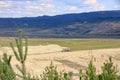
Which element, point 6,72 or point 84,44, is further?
point 84,44

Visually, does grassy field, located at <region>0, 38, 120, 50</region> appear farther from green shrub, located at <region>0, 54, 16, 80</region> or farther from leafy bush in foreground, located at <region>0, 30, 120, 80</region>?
green shrub, located at <region>0, 54, 16, 80</region>

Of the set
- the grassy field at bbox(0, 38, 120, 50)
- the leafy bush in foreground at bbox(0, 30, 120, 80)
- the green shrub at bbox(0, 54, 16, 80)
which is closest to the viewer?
the leafy bush in foreground at bbox(0, 30, 120, 80)

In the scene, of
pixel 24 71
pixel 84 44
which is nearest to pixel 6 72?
pixel 24 71

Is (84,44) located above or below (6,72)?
above

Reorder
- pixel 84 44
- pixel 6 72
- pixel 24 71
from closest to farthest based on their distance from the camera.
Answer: pixel 24 71 < pixel 6 72 < pixel 84 44

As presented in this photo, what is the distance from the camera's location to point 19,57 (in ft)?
30.9

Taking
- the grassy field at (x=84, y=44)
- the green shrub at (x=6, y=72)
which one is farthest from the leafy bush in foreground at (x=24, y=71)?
the grassy field at (x=84, y=44)

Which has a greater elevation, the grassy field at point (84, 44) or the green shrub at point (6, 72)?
the grassy field at point (84, 44)

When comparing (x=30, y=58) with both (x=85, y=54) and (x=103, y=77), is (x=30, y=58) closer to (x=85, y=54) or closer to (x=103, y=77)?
(x=85, y=54)

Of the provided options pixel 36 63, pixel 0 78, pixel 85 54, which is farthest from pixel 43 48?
pixel 0 78

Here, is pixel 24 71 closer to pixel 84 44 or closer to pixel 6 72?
pixel 6 72

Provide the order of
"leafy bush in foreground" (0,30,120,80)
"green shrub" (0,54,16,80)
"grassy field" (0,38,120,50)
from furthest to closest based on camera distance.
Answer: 1. "grassy field" (0,38,120,50)
2. "green shrub" (0,54,16,80)
3. "leafy bush in foreground" (0,30,120,80)

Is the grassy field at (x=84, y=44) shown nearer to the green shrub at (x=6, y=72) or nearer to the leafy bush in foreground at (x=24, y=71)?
the leafy bush in foreground at (x=24, y=71)

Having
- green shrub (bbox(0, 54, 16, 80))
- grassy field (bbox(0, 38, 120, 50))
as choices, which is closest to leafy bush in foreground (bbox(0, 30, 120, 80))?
green shrub (bbox(0, 54, 16, 80))
